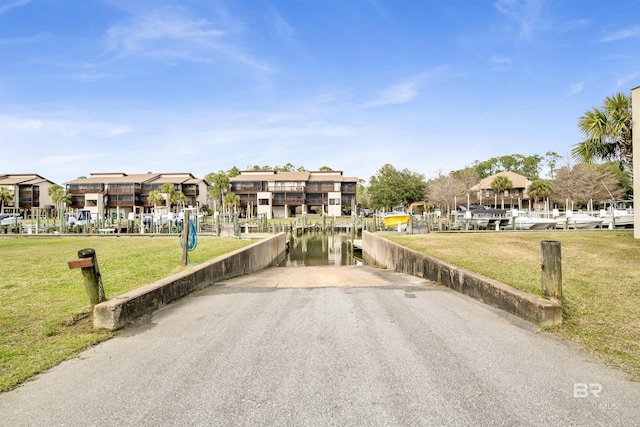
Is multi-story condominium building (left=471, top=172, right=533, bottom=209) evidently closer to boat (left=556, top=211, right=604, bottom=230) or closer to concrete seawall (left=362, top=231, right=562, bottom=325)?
boat (left=556, top=211, right=604, bottom=230)

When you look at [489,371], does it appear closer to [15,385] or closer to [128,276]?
[15,385]

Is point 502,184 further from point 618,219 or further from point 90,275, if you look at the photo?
point 90,275

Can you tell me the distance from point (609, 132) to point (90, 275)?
17600 millimetres

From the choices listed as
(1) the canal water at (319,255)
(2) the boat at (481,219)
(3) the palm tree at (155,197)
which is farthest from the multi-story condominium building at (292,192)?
(2) the boat at (481,219)

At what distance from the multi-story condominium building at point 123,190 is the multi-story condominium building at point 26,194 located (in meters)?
5.59

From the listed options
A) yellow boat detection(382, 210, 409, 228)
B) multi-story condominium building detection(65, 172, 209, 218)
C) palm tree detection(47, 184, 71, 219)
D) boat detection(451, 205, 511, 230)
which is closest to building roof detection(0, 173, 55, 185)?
palm tree detection(47, 184, 71, 219)

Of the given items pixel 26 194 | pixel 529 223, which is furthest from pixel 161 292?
pixel 26 194

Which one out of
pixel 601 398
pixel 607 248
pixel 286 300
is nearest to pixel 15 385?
pixel 286 300

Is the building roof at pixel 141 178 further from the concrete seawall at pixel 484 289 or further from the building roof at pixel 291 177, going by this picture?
the concrete seawall at pixel 484 289

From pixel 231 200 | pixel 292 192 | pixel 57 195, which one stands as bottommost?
pixel 231 200

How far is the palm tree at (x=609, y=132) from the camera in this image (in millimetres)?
14773

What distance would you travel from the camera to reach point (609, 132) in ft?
48.8

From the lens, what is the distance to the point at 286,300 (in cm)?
740

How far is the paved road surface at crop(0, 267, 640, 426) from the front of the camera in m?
3.15
